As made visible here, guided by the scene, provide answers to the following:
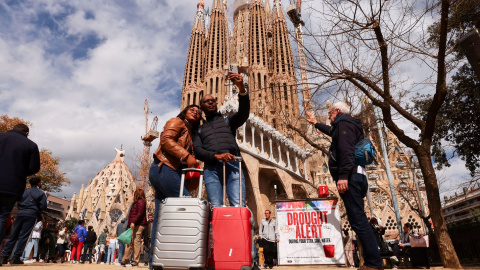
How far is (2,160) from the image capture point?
4.25m

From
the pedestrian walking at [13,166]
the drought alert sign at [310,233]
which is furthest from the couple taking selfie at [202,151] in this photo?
the drought alert sign at [310,233]

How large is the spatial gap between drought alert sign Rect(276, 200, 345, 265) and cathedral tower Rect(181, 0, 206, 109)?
49840 millimetres

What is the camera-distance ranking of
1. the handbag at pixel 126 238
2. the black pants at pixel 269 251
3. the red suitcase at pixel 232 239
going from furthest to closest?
the black pants at pixel 269 251 < the handbag at pixel 126 238 < the red suitcase at pixel 232 239

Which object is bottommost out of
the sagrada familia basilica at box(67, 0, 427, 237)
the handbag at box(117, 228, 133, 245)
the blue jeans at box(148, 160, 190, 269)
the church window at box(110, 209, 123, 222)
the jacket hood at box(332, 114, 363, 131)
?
the handbag at box(117, 228, 133, 245)

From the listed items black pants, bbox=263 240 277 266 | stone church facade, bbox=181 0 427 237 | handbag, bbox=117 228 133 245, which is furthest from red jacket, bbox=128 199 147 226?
stone church facade, bbox=181 0 427 237

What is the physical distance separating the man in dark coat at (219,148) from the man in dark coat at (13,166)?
270 cm

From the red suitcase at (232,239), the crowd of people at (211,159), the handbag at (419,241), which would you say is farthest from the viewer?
the handbag at (419,241)

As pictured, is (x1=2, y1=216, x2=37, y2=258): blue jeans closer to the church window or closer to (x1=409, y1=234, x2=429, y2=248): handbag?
(x1=409, y1=234, x2=429, y2=248): handbag

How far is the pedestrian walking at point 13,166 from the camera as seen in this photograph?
4184 mm

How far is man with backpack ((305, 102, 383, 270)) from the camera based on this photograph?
125 inches

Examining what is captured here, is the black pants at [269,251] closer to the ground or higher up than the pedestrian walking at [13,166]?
closer to the ground

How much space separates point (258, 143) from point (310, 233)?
83.6 ft

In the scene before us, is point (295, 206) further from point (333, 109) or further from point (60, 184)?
point (60, 184)

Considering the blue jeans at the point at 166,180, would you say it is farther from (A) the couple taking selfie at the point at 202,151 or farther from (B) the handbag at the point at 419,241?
(B) the handbag at the point at 419,241
